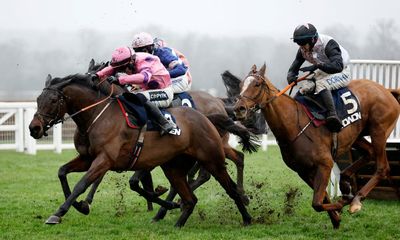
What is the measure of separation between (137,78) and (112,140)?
70 centimetres

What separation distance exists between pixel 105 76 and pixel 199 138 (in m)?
1.23

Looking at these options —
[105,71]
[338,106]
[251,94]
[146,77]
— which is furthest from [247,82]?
[105,71]

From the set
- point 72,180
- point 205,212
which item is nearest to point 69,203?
point 205,212

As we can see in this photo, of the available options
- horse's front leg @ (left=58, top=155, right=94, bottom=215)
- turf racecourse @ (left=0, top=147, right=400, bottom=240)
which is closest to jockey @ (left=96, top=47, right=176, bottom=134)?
horse's front leg @ (left=58, top=155, right=94, bottom=215)

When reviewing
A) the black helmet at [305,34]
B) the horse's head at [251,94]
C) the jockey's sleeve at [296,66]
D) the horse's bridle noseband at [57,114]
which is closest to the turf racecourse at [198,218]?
the horse's bridle noseband at [57,114]

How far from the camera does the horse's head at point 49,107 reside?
8.05 metres

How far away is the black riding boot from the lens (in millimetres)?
8453

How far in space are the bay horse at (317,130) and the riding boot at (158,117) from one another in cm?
90

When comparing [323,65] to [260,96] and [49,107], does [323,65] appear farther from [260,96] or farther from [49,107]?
[49,107]

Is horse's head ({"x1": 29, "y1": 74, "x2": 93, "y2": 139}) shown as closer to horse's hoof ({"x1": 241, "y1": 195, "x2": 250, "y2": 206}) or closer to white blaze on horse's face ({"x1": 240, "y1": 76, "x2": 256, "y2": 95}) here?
white blaze on horse's face ({"x1": 240, "y1": 76, "x2": 256, "y2": 95})

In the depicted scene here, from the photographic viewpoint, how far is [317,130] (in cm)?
849

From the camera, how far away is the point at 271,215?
9.57m

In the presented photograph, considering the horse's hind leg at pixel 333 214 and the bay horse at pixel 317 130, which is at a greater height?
the bay horse at pixel 317 130

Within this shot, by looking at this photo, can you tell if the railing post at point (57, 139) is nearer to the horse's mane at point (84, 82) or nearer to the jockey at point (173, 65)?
the jockey at point (173, 65)
